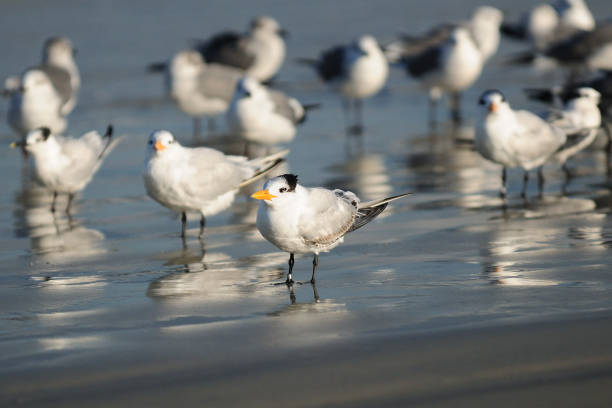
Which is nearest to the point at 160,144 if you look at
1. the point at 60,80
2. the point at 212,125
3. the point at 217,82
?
the point at 60,80

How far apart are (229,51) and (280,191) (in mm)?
10821

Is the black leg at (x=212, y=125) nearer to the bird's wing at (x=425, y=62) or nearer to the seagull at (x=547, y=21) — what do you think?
the bird's wing at (x=425, y=62)

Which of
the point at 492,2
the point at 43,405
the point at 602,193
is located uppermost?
the point at 492,2

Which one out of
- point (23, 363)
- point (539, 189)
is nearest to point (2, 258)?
point (23, 363)

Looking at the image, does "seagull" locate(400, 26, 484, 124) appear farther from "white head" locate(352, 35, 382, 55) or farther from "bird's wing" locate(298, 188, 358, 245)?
"bird's wing" locate(298, 188, 358, 245)

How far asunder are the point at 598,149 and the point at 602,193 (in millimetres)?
2396

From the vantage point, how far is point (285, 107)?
1090 centimetres

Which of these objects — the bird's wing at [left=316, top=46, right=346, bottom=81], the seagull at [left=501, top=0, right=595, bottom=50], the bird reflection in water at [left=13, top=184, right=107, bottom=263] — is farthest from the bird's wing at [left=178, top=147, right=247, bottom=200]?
the seagull at [left=501, top=0, right=595, bottom=50]

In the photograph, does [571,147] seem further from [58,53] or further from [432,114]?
[58,53]

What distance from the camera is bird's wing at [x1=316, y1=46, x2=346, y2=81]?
14.1m

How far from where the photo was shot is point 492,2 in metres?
27.5

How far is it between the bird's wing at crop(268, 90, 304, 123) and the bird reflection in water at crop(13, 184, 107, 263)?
9.34 feet

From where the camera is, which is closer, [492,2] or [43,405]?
[43,405]

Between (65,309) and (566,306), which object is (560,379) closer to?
(566,306)
